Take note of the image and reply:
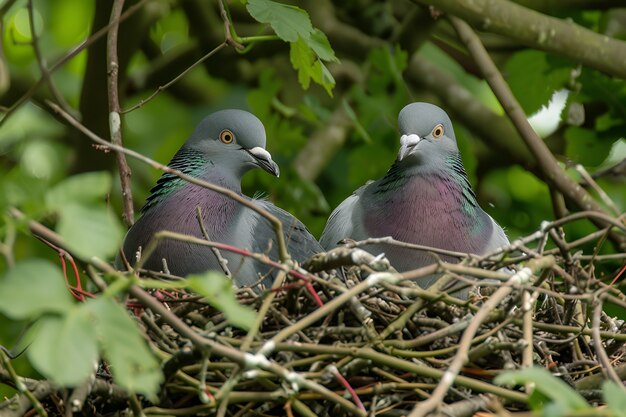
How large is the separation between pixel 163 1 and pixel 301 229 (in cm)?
217

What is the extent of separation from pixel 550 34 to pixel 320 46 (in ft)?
5.25

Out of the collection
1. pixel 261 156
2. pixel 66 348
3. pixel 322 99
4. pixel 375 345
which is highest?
pixel 322 99

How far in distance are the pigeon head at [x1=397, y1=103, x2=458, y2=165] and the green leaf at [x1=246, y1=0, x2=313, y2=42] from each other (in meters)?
0.96

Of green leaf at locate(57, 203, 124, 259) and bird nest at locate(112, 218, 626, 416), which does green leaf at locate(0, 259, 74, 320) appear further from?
bird nest at locate(112, 218, 626, 416)

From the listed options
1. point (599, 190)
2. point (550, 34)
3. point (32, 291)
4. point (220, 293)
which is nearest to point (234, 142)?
point (550, 34)

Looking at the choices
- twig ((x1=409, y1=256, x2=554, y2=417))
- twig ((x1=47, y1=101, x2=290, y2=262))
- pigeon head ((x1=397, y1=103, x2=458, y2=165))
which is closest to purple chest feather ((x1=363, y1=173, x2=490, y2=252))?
pigeon head ((x1=397, y1=103, x2=458, y2=165))

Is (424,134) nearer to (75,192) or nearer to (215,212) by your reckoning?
(215,212)

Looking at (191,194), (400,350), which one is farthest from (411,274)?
(191,194)

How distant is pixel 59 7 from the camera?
711 centimetres

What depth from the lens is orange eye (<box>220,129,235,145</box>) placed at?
4246 millimetres

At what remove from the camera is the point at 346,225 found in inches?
168

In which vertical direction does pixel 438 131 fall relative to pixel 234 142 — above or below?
above

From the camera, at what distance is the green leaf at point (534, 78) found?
17.4 ft

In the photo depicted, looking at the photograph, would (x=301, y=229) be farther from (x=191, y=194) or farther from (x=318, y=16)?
(x=318, y=16)
